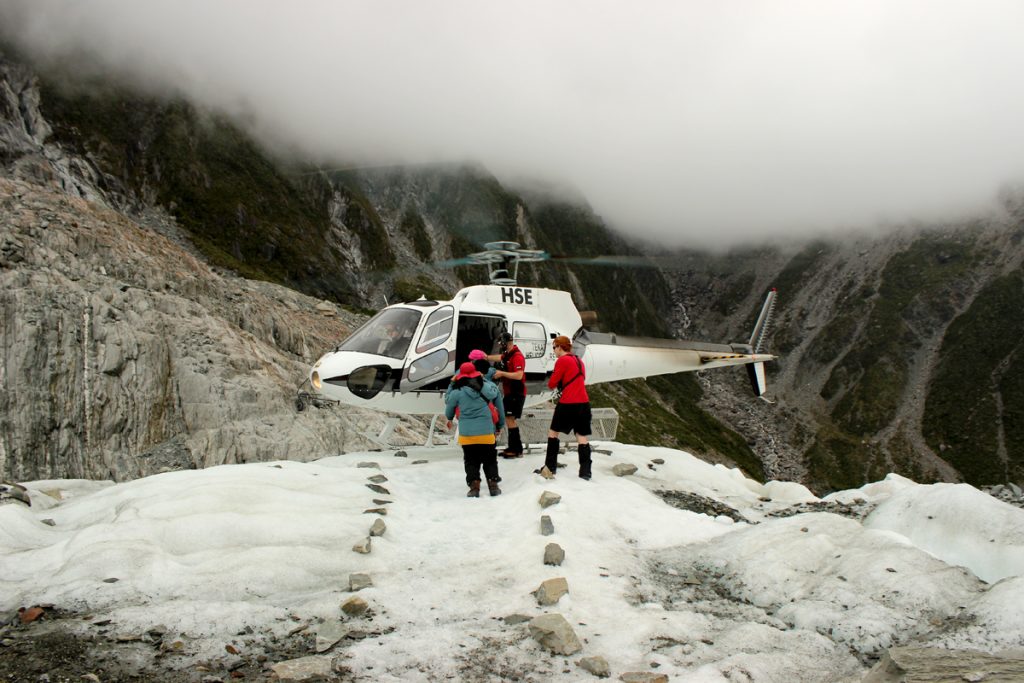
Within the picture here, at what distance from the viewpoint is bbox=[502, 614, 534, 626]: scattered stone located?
728 centimetres

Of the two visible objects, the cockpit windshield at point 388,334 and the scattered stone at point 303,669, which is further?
the cockpit windshield at point 388,334

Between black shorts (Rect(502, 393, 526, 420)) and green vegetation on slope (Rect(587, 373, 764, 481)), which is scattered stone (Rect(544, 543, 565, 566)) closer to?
black shorts (Rect(502, 393, 526, 420))

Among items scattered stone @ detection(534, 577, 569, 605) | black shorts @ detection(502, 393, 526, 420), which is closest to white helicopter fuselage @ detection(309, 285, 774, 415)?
black shorts @ detection(502, 393, 526, 420)

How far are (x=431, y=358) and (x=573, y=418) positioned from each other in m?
4.10

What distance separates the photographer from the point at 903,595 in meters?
7.53

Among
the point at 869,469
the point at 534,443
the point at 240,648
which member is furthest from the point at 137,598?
the point at 869,469

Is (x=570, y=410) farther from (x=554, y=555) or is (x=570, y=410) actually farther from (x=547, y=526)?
(x=554, y=555)

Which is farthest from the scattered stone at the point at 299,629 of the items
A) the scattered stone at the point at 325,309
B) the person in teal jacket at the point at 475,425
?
the scattered stone at the point at 325,309

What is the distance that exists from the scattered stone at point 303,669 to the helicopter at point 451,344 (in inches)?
352

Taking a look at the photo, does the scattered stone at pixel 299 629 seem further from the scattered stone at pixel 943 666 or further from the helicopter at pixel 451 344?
the helicopter at pixel 451 344

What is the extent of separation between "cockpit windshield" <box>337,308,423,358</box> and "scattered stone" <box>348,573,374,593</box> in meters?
7.51

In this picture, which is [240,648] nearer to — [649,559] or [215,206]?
[649,559]

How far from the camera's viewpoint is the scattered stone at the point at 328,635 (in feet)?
21.8

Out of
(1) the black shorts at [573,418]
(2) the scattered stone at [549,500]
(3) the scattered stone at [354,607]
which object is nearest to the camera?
(3) the scattered stone at [354,607]
